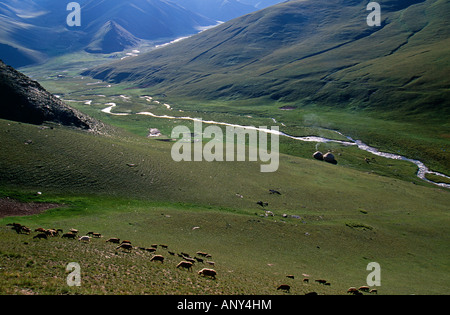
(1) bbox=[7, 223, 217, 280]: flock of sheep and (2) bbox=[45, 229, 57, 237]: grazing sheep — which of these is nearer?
(1) bbox=[7, 223, 217, 280]: flock of sheep

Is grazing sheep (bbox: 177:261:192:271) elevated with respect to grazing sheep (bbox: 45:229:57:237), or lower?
lower

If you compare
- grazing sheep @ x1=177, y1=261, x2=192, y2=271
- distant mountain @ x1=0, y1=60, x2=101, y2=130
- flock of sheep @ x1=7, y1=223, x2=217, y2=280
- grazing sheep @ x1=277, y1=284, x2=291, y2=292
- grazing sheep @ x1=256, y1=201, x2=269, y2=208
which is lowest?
grazing sheep @ x1=277, y1=284, x2=291, y2=292

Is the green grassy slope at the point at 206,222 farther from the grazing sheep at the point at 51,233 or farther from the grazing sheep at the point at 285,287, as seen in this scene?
the grazing sheep at the point at 51,233

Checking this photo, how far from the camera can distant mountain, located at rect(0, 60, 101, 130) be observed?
216 ft

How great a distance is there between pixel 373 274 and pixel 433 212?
110 feet

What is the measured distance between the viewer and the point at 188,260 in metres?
29.6

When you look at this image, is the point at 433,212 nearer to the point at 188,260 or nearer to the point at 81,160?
the point at 188,260

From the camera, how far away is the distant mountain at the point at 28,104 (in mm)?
65938

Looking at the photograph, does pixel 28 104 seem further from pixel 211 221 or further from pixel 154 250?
A: pixel 154 250

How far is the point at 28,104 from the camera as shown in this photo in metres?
68.7

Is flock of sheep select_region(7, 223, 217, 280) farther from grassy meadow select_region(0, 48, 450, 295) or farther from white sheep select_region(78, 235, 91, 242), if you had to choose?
grassy meadow select_region(0, 48, 450, 295)

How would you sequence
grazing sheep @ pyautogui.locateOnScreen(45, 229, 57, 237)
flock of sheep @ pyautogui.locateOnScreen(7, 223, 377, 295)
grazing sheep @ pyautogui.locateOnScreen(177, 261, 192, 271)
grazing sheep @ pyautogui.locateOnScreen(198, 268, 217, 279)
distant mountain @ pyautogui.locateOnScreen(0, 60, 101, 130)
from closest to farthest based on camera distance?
grazing sheep @ pyautogui.locateOnScreen(198, 268, 217, 279), flock of sheep @ pyautogui.locateOnScreen(7, 223, 377, 295), grazing sheep @ pyautogui.locateOnScreen(177, 261, 192, 271), grazing sheep @ pyautogui.locateOnScreen(45, 229, 57, 237), distant mountain @ pyautogui.locateOnScreen(0, 60, 101, 130)

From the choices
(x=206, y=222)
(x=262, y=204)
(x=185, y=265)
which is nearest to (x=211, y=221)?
(x=206, y=222)

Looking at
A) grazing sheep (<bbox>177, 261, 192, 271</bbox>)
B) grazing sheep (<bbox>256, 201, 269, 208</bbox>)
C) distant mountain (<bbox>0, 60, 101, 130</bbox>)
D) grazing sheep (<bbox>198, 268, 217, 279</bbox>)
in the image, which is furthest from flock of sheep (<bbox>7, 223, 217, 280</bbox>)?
distant mountain (<bbox>0, 60, 101, 130</bbox>)
